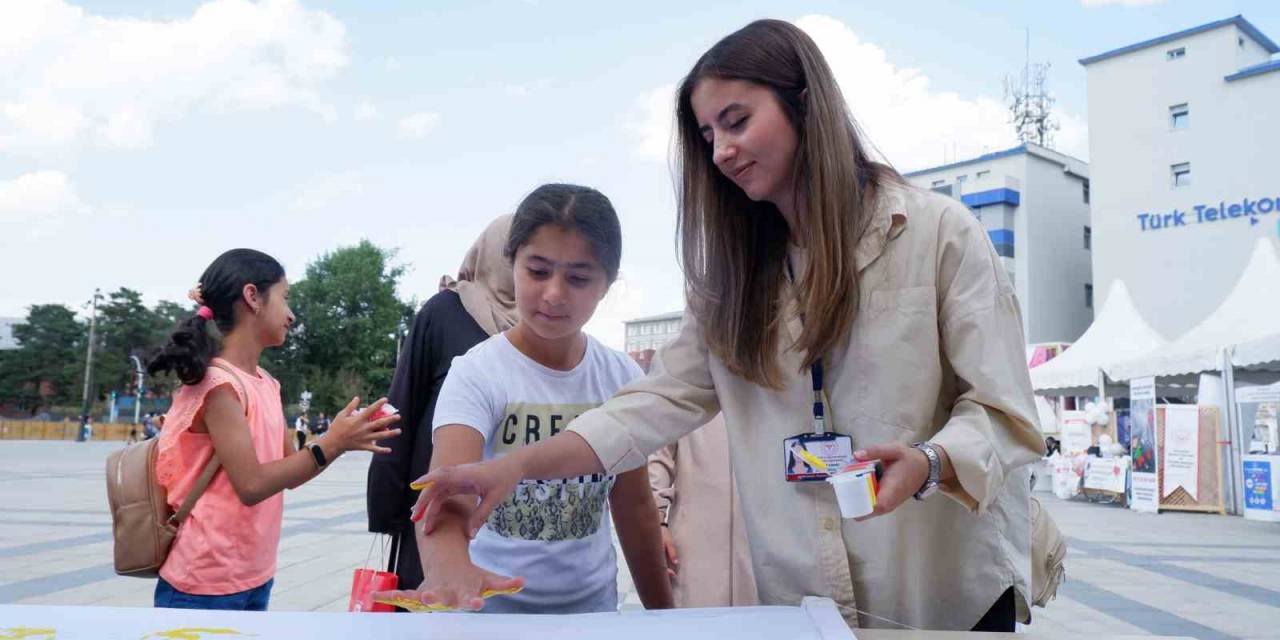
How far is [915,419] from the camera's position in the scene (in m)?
1.31

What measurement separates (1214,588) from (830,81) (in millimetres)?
6309

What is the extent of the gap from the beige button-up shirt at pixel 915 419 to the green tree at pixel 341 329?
163 ft

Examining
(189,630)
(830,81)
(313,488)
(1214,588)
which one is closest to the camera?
(189,630)

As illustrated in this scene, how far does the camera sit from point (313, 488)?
1401 cm

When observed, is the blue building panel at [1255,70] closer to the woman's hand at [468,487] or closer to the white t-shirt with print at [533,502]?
the white t-shirt with print at [533,502]

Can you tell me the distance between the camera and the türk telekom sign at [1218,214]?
→ 82.9 feet

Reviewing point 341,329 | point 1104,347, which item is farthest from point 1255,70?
point 341,329

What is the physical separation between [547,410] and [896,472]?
30.6 inches

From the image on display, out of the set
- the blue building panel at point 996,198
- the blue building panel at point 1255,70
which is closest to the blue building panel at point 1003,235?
the blue building panel at point 996,198

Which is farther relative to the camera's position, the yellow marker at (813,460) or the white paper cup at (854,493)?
the yellow marker at (813,460)

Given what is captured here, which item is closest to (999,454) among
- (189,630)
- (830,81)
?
(830,81)

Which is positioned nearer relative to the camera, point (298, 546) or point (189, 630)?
point (189, 630)

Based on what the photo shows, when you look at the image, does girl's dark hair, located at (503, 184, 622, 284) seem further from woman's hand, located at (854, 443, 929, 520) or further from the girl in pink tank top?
woman's hand, located at (854, 443, 929, 520)

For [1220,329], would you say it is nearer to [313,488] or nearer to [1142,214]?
[313,488]
